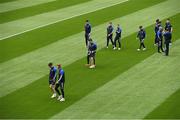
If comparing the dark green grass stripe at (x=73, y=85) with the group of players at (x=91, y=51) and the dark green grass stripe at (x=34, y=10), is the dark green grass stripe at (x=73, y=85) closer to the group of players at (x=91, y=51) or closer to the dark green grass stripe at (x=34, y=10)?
the group of players at (x=91, y=51)

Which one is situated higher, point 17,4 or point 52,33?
point 17,4

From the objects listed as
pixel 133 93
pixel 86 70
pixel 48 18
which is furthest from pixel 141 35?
pixel 48 18

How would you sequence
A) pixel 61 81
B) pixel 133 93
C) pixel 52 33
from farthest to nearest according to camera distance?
pixel 52 33 < pixel 133 93 < pixel 61 81

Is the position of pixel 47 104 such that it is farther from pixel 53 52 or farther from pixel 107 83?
pixel 53 52

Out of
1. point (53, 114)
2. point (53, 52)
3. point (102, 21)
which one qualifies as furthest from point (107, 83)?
point (102, 21)

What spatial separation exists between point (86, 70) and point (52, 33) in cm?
1113

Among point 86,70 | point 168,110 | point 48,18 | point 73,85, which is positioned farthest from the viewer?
point 48,18

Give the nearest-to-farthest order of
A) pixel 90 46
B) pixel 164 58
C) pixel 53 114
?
pixel 53 114 → pixel 90 46 → pixel 164 58

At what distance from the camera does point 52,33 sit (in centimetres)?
4294

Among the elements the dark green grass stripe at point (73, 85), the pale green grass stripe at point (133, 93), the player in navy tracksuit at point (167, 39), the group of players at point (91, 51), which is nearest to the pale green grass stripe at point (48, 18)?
the group of players at point (91, 51)

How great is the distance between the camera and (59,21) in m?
48.0

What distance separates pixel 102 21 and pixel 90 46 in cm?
1569

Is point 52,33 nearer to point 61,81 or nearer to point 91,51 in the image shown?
point 91,51

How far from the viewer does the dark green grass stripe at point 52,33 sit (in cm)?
3764
